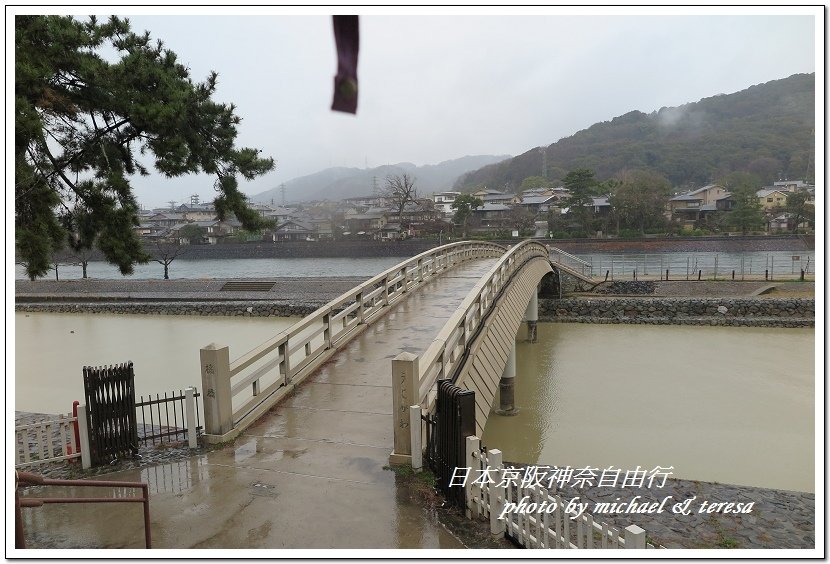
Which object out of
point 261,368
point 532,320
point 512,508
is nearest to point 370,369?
point 261,368

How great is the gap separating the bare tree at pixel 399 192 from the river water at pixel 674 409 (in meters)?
46.7

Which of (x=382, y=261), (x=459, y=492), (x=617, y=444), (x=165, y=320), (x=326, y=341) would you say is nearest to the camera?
(x=459, y=492)

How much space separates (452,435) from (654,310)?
80.7 feet

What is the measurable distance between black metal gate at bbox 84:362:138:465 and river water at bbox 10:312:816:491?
136cm

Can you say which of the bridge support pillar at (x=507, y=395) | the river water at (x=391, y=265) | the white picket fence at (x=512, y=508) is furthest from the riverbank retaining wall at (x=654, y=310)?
the white picket fence at (x=512, y=508)

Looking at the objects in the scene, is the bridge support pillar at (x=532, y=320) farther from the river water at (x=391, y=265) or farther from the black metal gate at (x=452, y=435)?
the black metal gate at (x=452, y=435)

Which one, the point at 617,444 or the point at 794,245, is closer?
the point at 617,444

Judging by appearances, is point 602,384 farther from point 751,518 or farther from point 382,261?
point 382,261

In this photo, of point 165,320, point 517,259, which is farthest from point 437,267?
point 165,320

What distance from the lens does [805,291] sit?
94.0 feet

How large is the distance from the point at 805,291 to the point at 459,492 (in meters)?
30.2

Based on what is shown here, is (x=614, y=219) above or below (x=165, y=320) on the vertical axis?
above

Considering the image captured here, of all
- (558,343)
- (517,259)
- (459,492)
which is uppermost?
(517,259)

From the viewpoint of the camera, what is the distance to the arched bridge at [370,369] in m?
6.73
